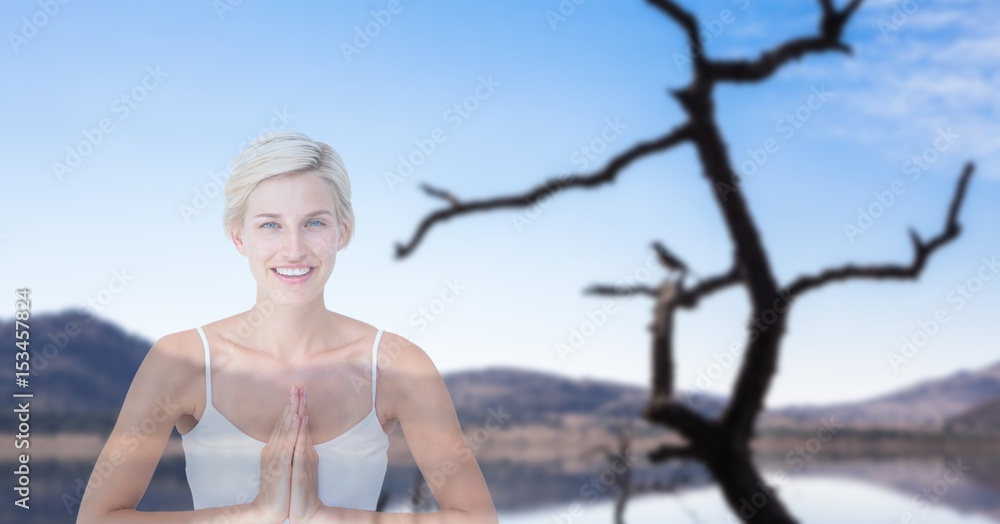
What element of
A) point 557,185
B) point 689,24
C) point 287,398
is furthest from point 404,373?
point 689,24

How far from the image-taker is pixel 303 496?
1646 mm

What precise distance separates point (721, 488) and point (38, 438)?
214 centimetres

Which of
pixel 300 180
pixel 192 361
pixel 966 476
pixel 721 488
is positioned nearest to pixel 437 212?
pixel 300 180

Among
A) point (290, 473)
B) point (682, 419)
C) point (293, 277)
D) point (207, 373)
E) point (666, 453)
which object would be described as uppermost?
point (293, 277)

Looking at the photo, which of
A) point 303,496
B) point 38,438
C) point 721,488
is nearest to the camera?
point 303,496

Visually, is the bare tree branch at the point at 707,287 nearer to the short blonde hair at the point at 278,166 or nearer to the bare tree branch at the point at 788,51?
the bare tree branch at the point at 788,51

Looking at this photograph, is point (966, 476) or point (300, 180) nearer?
point (300, 180)

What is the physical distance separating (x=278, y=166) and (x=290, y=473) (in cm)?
67

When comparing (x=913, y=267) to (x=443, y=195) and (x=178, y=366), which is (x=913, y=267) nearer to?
(x=443, y=195)

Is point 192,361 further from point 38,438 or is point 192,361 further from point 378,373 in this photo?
point 38,438

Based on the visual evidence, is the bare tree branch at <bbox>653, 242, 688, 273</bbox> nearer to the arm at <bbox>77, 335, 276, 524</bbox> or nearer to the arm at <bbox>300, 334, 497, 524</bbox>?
the arm at <bbox>300, 334, 497, 524</bbox>

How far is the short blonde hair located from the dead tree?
718 millimetres

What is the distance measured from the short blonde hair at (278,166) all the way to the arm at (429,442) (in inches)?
15.2

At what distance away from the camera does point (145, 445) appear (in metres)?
1.71
